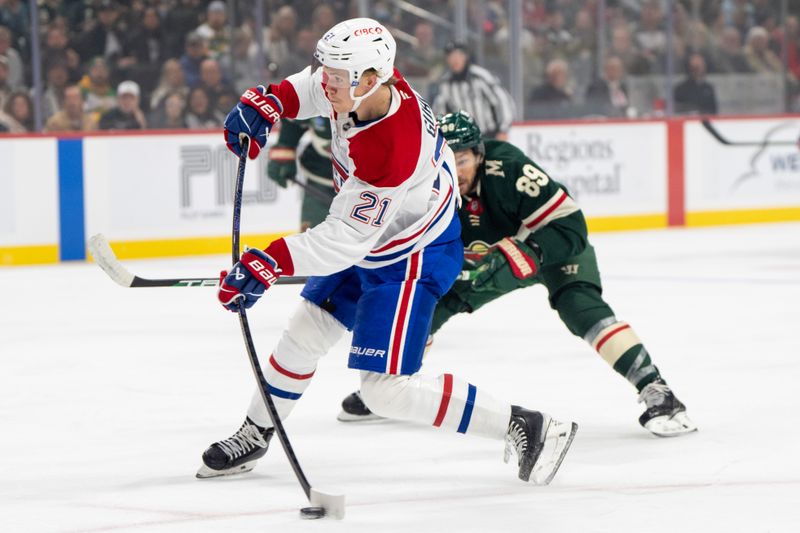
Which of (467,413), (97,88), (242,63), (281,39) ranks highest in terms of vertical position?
(281,39)

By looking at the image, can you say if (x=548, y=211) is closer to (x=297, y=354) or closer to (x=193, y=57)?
(x=297, y=354)

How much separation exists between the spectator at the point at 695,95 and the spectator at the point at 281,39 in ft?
10.7

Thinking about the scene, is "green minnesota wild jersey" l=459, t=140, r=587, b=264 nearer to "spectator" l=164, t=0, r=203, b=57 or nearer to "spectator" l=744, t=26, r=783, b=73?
"spectator" l=164, t=0, r=203, b=57

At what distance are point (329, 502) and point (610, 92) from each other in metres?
8.38

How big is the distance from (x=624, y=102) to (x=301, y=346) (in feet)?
26.5

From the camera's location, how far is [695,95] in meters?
11.1

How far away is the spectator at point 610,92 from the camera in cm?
1062

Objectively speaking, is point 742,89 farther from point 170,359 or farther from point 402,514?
point 402,514

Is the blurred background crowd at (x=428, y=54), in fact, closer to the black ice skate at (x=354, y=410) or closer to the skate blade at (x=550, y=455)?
the black ice skate at (x=354, y=410)

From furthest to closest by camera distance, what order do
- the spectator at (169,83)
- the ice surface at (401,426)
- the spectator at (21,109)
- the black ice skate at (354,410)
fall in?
the spectator at (169,83) < the spectator at (21,109) < the black ice skate at (354,410) < the ice surface at (401,426)

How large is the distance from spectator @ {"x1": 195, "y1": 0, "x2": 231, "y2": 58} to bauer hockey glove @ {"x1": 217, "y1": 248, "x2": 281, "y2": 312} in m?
6.96

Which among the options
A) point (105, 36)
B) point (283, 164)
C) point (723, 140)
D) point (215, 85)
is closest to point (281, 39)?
point (215, 85)

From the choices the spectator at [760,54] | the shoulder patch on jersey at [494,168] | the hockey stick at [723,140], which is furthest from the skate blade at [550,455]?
the spectator at [760,54]

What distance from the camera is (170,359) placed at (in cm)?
486
